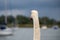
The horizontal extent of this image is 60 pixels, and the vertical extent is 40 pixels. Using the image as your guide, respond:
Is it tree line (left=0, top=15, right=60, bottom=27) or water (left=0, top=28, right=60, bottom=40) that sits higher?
tree line (left=0, top=15, right=60, bottom=27)

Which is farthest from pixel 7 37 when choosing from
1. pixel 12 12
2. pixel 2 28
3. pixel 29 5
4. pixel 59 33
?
pixel 59 33

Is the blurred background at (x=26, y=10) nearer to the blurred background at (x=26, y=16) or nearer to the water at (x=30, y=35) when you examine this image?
the blurred background at (x=26, y=16)

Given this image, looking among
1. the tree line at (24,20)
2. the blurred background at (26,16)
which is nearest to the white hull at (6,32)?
the blurred background at (26,16)

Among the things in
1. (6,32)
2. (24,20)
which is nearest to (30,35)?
(24,20)

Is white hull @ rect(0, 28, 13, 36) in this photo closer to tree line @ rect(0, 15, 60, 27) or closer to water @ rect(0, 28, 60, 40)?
water @ rect(0, 28, 60, 40)

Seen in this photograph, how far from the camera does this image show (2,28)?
5.12m

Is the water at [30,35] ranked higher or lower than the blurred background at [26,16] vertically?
lower

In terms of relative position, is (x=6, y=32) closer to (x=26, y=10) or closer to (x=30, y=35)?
(x=30, y=35)

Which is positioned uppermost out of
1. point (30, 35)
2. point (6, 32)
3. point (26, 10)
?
point (26, 10)

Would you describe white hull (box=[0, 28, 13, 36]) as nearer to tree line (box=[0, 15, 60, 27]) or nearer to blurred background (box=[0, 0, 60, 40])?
blurred background (box=[0, 0, 60, 40])

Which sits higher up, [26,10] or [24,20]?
[26,10]

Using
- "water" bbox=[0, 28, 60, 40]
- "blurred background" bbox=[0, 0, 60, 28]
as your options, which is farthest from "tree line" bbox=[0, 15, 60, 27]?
"water" bbox=[0, 28, 60, 40]

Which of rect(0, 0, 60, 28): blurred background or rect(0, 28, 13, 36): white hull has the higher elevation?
rect(0, 0, 60, 28): blurred background

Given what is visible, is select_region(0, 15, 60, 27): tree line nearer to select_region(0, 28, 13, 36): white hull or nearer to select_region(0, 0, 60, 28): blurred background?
select_region(0, 0, 60, 28): blurred background
